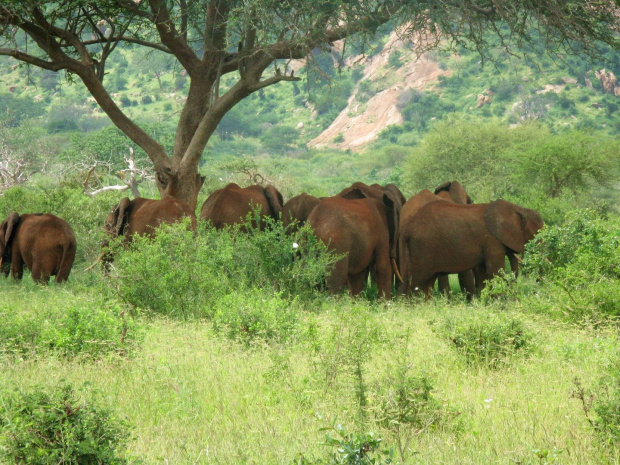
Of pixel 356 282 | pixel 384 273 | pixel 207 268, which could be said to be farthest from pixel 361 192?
pixel 207 268

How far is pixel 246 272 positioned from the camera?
1025cm

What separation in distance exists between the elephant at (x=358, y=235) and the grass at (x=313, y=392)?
10.5 feet

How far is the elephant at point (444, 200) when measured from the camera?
11578 millimetres

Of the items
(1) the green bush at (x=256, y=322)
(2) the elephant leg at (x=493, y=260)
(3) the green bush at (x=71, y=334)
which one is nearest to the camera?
(3) the green bush at (x=71, y=334)

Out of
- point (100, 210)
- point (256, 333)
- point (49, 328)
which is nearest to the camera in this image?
point (49, 328)

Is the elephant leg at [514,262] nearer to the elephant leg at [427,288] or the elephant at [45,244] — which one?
the elephant leg at [427,288]

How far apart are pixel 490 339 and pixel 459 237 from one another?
171 inches

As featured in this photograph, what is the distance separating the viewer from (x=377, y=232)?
10984 millimetres

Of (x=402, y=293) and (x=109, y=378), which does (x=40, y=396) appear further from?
(x=402, y=293)

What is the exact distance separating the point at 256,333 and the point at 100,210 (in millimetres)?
11026

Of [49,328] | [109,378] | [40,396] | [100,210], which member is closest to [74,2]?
[100,210]

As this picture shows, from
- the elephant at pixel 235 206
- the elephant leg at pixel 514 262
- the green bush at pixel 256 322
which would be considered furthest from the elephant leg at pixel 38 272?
the elephant leg at pixel 514 262

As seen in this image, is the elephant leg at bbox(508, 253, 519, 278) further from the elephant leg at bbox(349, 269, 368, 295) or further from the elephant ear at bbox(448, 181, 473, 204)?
the elephant ear at bbox(448, 181, 473, 204)

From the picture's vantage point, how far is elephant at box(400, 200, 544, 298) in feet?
34.9
